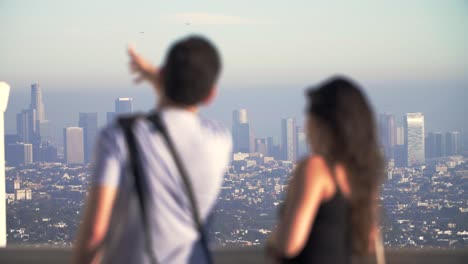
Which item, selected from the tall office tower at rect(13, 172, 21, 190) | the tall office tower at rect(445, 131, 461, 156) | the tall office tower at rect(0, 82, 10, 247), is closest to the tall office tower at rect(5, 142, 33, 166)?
the tall office tower at rect(13, 172, 21, 190)

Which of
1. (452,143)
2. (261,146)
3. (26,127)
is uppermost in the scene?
(26,127)

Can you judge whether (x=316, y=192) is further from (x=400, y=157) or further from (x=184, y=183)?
(x=400, y=157)

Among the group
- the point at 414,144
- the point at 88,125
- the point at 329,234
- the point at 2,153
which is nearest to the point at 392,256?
the point at 329,234

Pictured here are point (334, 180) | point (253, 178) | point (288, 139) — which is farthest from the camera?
point (288, 139)

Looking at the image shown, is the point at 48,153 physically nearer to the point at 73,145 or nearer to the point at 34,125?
the point at 73,145

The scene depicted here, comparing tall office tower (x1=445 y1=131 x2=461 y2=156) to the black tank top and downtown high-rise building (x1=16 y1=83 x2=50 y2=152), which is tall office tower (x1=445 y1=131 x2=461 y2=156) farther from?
the black tank top

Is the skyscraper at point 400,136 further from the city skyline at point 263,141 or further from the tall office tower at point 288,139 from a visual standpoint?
the tall office tower at point 288,139
